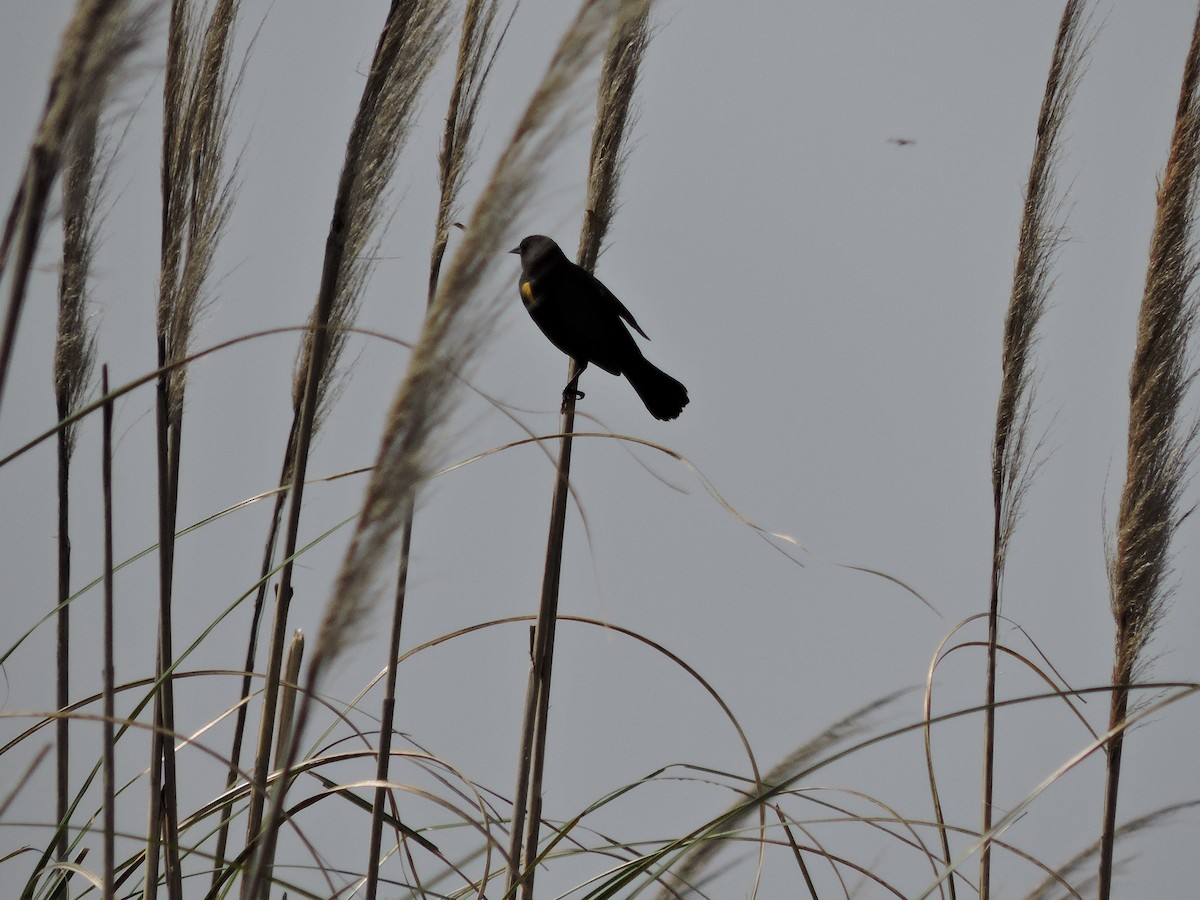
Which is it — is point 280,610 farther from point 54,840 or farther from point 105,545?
point 54,840

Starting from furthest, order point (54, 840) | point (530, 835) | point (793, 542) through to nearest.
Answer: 1. point (530, 835)
2. point (54, 840)
3. point (793, 542)

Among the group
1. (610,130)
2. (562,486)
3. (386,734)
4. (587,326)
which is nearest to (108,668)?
(386,734)

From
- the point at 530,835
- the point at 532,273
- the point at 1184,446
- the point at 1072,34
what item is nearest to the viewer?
the point at 530,835

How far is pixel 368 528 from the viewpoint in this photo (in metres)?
0.63

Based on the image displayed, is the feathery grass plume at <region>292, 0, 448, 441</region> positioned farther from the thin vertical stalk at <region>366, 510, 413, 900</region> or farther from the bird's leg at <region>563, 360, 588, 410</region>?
the bird's leg at <region>563, 360, 588, 410</region>

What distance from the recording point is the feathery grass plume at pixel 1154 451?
1.57 metres

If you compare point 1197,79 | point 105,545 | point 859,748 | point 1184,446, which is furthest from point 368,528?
point 1197,79

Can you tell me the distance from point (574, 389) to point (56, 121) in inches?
61.1

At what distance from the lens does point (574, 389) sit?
7.14 feet

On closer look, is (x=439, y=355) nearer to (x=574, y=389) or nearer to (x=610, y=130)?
(x=610, y=130)

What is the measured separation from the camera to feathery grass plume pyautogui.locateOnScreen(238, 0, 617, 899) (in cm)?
63

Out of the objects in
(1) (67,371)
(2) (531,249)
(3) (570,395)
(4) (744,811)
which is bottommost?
(4) (744,811)

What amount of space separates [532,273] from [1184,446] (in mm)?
1290

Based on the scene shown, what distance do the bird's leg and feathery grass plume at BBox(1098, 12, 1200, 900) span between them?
930 mm
